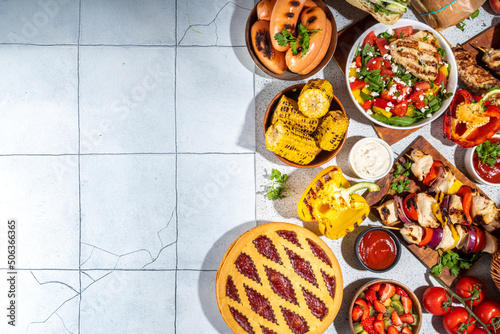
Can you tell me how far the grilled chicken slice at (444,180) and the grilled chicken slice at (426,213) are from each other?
0.09 metres

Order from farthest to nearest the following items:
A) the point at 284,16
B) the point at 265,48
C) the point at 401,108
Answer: the point at 401,108 < the point at 265,48 < the point at 284,16

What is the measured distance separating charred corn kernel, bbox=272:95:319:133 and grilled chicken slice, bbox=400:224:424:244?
908 mm

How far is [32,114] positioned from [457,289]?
315cm

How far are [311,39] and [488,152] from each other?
1.41 m

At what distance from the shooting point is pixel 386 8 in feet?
7.04

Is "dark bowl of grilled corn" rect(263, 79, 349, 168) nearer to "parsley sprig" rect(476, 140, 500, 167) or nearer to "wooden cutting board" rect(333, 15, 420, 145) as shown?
"wooden cutting board" rect(333, 15, 420, 145)

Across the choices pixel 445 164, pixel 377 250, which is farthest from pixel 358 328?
pixel 445 164

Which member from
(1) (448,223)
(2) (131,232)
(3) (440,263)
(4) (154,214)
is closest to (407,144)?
(1) (448,223)

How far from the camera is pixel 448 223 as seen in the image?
234 centimetres

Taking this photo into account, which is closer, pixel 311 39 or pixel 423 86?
pixel 311 39

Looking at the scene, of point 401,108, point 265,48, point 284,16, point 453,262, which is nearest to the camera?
point 284,16

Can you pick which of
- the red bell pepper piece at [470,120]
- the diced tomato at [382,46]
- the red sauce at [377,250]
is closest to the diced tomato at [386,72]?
the diced tomato at [382,46]

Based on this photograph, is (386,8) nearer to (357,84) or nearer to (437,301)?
(357,84)

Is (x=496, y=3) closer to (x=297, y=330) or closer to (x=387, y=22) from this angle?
(x=387, y=22)
